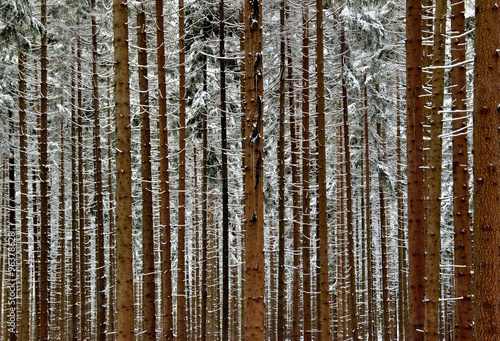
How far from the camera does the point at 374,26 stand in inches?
525

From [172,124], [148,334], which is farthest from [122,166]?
[172,124]

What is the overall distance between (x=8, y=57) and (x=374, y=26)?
1173 cm

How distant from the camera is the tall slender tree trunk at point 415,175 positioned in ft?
29.9

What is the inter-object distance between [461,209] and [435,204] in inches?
26.2

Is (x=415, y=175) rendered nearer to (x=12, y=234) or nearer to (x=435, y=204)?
(x=435, y=204)

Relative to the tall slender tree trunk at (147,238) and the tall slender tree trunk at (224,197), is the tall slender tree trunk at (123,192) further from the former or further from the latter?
the tall slender tree trunk at (224,197)

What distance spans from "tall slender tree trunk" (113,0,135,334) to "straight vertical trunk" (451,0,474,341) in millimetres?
6090

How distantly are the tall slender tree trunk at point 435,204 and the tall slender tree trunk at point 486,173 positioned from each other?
1995mm

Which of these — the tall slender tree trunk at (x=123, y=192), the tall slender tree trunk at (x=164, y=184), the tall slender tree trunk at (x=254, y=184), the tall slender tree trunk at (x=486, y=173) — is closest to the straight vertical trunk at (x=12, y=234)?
the tall slender tree trunk at (x=164, y=184)

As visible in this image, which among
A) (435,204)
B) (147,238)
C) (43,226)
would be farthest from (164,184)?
(435,204)

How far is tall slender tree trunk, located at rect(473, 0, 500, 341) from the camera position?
5.79 metres

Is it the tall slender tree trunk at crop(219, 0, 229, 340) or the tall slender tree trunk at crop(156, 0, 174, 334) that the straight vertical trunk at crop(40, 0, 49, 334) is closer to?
the tall slender tree trunk at crop(156, 0, 174, 334)

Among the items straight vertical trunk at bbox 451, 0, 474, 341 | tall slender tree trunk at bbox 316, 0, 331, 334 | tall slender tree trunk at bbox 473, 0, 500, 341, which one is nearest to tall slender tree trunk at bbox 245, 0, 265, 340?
tall slender tree trunk at bbox 473, 0, 500, 341

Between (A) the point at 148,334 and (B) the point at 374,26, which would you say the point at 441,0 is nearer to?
(B) the point at 374,26
